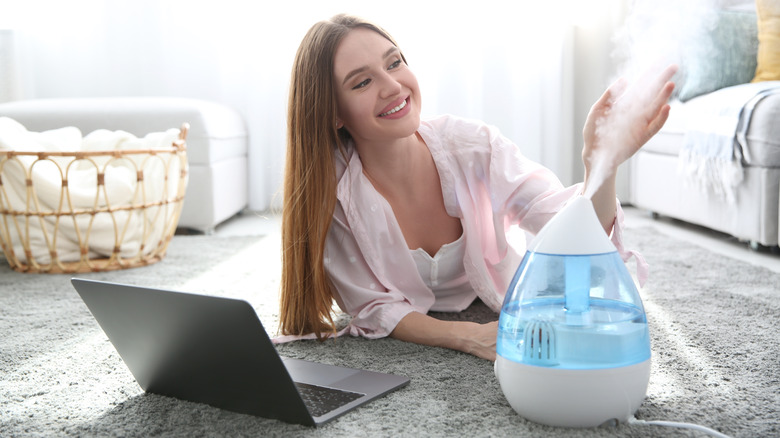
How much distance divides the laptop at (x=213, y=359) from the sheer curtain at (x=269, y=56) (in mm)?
2436

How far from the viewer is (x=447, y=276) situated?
5.34ft

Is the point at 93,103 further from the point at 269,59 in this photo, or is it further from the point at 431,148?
the point at 431,148

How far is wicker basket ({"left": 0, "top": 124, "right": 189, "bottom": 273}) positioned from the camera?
7.07ft

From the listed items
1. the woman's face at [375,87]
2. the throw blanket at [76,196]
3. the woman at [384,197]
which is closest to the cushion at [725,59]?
the woman at [384,197]

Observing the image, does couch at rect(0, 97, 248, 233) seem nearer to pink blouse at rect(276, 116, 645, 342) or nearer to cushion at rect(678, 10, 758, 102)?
pink blouse at rect(276, 116, 645, 342)

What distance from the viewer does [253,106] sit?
356 centimetres

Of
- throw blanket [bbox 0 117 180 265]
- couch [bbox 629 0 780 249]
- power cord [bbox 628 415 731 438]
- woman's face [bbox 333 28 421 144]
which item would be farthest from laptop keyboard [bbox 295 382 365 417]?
couch [bbox 629 0 780 249]

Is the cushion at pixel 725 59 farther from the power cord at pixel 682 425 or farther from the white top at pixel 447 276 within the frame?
the power cord at pixel 682 425

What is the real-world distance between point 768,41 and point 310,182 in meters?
Answer: 1.92

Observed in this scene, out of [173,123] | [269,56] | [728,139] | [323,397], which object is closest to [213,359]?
[323,397]

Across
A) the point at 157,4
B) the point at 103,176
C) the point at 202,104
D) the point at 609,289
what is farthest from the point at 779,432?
the point at 157,4

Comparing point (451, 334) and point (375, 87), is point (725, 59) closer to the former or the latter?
point (375, 87)

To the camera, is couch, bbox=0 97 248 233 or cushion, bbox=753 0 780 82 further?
couch, bbox=0 97 248 233

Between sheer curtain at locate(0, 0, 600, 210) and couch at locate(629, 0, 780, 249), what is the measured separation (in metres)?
0.62
